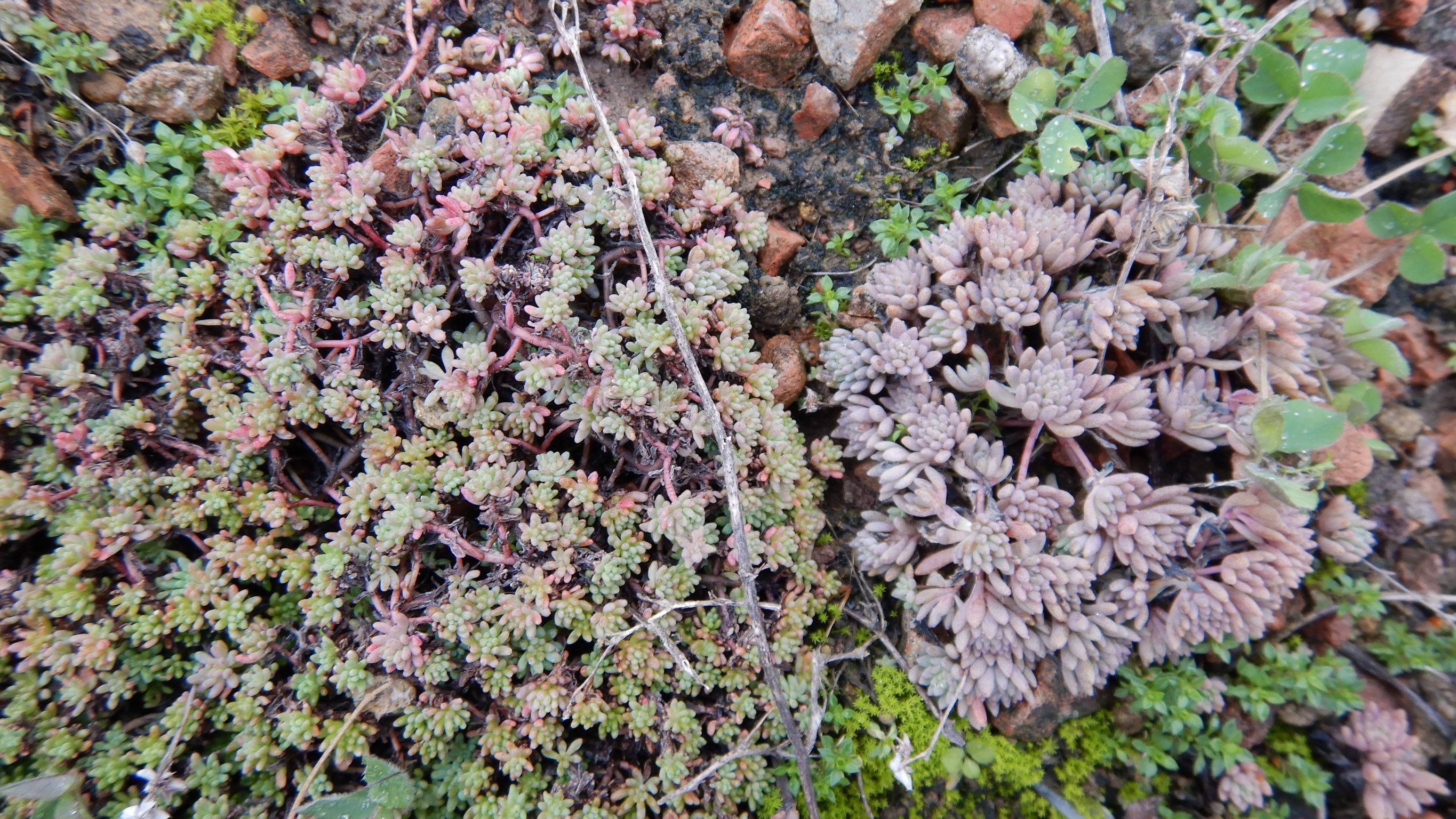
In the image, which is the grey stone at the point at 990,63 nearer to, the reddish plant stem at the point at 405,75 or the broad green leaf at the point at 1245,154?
the broad green leaf at the point at 1245,154

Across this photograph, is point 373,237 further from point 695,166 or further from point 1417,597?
point 1417,597

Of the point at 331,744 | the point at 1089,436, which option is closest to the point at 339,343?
the point at 331,744

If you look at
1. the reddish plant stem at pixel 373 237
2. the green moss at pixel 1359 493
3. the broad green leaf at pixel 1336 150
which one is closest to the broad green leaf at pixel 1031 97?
the broad green leaf at pixel 1336 150

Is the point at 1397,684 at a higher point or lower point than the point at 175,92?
lower

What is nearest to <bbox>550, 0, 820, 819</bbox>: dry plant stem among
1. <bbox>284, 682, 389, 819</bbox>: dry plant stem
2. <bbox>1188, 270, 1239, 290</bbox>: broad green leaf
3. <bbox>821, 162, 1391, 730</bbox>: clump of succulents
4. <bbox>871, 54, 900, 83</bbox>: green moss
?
<bbox>821, 162, 1391, 730</bbox>: clump of succulents

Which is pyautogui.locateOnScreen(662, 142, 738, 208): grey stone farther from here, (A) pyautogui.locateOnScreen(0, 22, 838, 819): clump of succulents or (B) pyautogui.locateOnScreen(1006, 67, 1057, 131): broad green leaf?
(B) pyautogui.locateOnScreen(1006, 67, 1057, 131): broad green leaf

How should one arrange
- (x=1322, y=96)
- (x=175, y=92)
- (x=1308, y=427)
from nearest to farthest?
(x=1308, y=427) < (x=1322, y=96) < (x=175, y=92)
